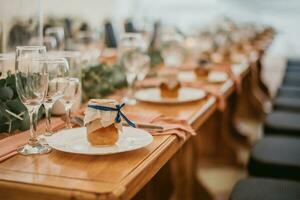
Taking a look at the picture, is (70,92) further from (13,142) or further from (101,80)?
(101,80)

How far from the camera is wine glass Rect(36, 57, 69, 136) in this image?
131 centimetres

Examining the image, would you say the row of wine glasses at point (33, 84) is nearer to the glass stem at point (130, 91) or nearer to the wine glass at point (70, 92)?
the wine glass at point (70, 92)

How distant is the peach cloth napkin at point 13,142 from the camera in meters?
1.22

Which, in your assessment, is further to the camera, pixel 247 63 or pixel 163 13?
pixel 163 13

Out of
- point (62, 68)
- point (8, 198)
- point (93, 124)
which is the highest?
point (62, 68)

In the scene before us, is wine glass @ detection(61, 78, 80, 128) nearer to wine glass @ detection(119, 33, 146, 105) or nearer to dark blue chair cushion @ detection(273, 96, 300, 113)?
wine glass @ detection(119, 33, 146, 105)

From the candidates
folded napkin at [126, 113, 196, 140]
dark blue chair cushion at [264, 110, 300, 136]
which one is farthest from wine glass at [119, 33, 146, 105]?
dark blue chair cushion at [264, 110, 300, 136]

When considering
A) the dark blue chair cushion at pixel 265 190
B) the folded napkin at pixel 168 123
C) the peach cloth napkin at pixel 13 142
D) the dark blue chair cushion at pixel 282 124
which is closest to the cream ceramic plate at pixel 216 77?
the dark blue chair cushion at pixel 282 124

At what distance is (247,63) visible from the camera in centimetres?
375

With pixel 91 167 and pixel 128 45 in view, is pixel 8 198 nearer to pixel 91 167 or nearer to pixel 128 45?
pixel 91 167

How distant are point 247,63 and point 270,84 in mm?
4570

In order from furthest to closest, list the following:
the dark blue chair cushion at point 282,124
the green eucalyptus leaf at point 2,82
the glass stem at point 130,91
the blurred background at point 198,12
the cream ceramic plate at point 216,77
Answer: the blurred background at point 198,12
the dark blue chair cushion at point 282,124
the cream ceramic plate at point 216,77
the glass stem at point 130,91
the green eucalyptus leaf at point 2,82

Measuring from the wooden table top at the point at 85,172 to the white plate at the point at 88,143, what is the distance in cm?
2

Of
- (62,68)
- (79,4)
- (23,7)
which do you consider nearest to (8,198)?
(62,68)
